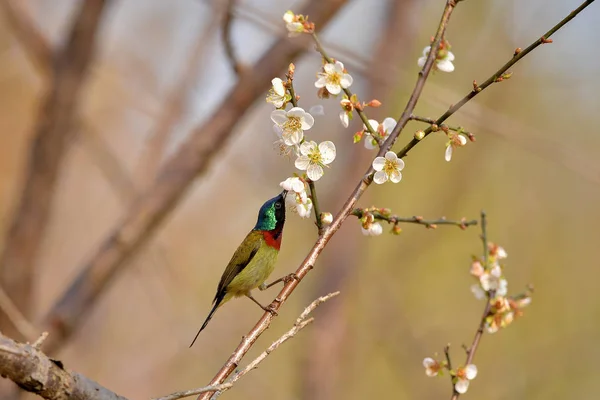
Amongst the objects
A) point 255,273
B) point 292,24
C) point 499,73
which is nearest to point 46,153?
point 255,273

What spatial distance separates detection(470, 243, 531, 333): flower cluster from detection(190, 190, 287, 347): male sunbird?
829mm

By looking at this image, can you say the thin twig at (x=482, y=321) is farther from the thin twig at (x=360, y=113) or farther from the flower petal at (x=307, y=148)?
the flower petal at (x=307, y=148)

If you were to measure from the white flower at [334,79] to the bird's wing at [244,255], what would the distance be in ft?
3.85

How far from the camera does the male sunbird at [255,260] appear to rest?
2721mm

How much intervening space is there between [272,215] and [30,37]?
257 centimetres

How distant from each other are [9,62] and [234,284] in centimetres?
773

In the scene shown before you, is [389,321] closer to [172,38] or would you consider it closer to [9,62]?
[172,38]

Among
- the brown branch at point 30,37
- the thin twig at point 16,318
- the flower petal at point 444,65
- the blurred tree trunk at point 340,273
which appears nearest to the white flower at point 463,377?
the flower petal at point 444,65

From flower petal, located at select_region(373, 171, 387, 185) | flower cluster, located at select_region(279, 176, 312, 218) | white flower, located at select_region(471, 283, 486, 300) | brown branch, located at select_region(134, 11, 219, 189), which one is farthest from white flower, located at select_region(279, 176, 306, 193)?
brown branch, located at select_region(134, 11, 219, 189)

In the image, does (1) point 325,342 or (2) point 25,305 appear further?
(1) point 325,342

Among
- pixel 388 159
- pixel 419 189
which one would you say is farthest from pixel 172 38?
pixel 388 159

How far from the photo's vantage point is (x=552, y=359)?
7.11 metres

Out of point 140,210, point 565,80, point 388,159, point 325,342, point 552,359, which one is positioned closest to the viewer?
point 388,159

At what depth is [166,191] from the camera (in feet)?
13.1
